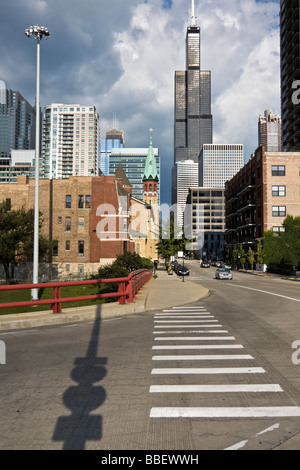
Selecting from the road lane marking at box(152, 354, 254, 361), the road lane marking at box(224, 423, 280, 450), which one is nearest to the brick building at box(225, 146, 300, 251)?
the road lane marking at box(152, 354, 254, 361)

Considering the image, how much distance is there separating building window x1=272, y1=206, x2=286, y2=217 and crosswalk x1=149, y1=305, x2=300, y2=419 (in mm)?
57677

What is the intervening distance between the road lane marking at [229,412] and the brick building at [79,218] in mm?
47649

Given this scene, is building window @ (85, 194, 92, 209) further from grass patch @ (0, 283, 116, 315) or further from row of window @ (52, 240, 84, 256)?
grass patch @ (0, 283, 116, 315)

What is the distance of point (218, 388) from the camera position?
5.71 meters

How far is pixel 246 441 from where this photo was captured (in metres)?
4.08

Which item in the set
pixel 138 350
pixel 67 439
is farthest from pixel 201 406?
pixel 138 350

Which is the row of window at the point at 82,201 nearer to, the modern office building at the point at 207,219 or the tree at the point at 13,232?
the tree at the point at 13,232

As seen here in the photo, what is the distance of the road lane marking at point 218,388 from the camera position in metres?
5.59

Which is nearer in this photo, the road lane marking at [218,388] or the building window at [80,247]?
the road lane marking at [218,388]

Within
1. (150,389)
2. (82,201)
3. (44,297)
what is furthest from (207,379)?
(82,201)

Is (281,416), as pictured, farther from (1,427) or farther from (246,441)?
(1,427)

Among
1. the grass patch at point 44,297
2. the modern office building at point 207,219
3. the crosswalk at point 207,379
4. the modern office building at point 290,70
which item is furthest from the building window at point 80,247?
the modern office building at point 207,219

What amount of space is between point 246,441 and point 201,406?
40.2 inches
